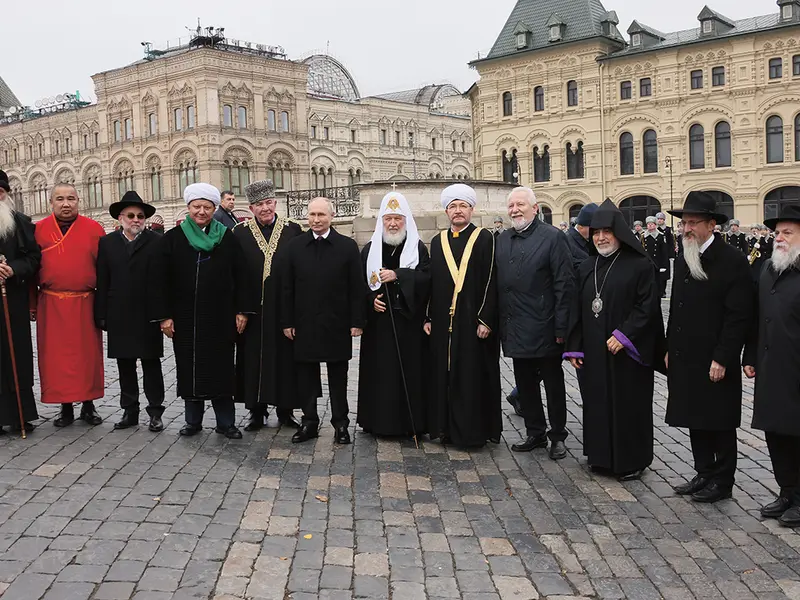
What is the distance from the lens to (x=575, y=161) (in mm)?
48594

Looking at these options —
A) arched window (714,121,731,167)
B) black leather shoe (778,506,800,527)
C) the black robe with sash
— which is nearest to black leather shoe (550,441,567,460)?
the black robe with sash

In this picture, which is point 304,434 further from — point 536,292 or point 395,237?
point 536,292

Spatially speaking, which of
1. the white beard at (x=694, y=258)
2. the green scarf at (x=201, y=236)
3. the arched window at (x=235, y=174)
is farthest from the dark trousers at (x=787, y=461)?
the arched window at (x=235, y=174)

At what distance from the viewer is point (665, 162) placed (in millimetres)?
45250

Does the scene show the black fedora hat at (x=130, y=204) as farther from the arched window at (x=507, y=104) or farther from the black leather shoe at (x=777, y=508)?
the arched window at (x=507, y=104)

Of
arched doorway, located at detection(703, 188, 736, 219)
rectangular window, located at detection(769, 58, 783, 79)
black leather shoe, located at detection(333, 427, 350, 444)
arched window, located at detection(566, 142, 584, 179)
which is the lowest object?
black leather shoe, located at detection(333, 427, 350, 444)

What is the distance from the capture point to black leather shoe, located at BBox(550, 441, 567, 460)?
21.5ft

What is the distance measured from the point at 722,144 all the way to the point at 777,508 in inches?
1693

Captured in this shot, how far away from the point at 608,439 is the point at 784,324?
1571 mm

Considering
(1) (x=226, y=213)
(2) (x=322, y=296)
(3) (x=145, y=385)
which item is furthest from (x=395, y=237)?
(1) (x=226, y=213)

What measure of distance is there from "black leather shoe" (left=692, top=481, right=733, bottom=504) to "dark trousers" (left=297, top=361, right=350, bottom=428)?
291cm

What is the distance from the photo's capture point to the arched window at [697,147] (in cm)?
4475

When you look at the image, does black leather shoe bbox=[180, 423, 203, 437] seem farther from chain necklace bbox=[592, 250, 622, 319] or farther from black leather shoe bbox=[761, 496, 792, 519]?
black leather shoe bbox=[761, 496, 792, 519]

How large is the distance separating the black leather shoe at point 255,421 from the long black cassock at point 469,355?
1632 mm
